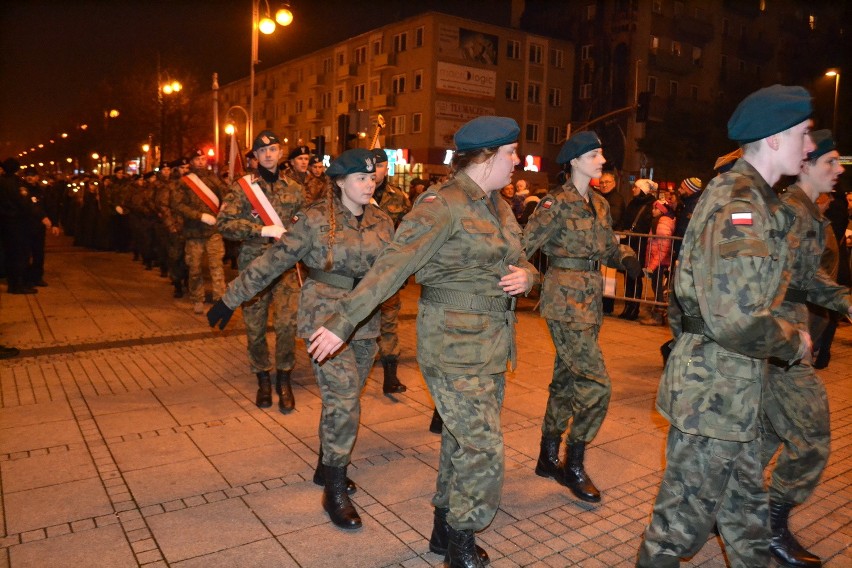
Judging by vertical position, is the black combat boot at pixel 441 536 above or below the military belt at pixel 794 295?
below

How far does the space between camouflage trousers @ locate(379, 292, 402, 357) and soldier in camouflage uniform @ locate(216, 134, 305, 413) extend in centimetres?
94

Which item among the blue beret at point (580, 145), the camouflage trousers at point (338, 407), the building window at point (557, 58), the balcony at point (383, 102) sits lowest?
the camouflage trousers at point (338, 407)

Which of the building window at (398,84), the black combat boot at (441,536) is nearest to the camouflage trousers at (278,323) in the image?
the black combat boot at (441,536)

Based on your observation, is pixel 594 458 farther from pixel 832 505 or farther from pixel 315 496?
pixel 315 496

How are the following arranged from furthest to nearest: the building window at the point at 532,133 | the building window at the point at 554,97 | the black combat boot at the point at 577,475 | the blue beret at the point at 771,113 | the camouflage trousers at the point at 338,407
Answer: the building window at the point at 554,97, the building window at the point at 532,133, the black combat boot at the point at 577,475, the camouflage trousers at the point at 338,407, the blue beret at the point at 771,113

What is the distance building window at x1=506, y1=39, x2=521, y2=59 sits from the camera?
47750 mm

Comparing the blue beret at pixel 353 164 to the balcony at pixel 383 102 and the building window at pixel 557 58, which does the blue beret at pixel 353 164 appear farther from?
the building window at pixel 557 58

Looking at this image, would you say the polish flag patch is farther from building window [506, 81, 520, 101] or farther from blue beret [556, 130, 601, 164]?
building window [506, 81, 520, 101]

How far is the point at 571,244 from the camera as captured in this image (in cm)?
457

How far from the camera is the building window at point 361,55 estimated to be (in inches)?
2092

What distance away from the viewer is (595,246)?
4562 mm

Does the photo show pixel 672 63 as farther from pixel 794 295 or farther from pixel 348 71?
pixel 794 295

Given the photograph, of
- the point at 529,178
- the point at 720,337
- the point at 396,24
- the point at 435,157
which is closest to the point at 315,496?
the point at 720,337

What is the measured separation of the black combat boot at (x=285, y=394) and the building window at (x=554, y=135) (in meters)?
46.0
